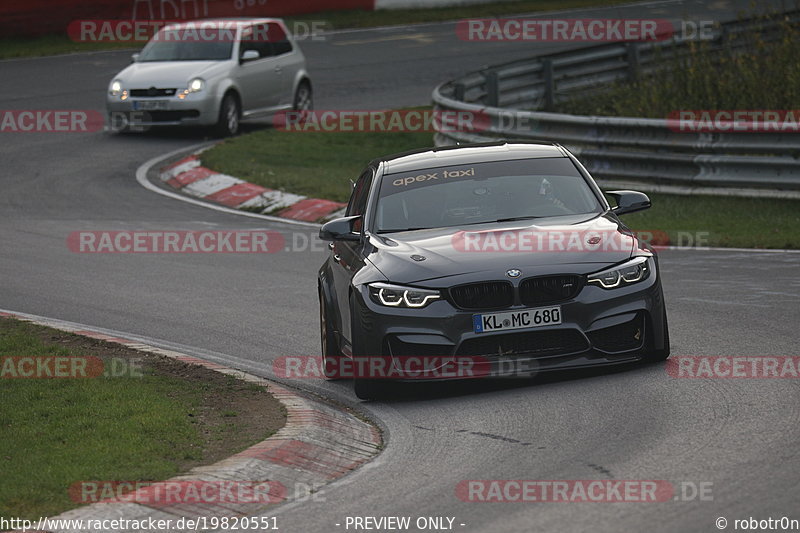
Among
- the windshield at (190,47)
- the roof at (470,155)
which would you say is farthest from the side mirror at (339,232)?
the windshield at (190,47)

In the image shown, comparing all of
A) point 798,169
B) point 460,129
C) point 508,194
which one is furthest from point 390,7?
point 508,194

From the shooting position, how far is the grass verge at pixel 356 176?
15.4 meters

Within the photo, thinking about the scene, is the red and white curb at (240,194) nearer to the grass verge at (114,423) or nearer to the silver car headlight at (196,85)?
the silver car headlight at (196,85)

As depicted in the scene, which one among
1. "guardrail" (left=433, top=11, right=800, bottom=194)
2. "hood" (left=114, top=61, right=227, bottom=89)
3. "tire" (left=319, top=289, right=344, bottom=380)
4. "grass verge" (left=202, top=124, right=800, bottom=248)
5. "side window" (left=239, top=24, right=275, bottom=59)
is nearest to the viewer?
"tire" (left=319, top=289, right=344, bottom=380)

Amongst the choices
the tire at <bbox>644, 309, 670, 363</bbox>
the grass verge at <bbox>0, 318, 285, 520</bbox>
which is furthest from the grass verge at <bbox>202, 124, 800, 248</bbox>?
the grass verge at <bbox>0, 318, 285, 520</bbox>

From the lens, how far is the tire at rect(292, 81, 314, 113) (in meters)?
27.6

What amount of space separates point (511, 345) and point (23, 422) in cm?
292

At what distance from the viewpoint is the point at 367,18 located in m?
42.7

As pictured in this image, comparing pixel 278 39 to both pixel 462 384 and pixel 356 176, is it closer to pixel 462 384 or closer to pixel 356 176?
pixel 356 176

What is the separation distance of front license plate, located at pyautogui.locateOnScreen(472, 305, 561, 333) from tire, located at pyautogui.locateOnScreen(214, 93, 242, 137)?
17045mm

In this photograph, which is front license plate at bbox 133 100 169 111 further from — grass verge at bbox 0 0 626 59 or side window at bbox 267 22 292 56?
grass verge at bbox 0 0 626 59

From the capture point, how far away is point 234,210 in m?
19.1

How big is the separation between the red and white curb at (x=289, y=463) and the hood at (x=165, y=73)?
16.2 m

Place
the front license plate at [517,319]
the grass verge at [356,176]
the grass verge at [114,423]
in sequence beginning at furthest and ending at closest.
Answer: the grass verge at [356,176] < the front license plate at [517,319] < the grass verge at [114,423]
